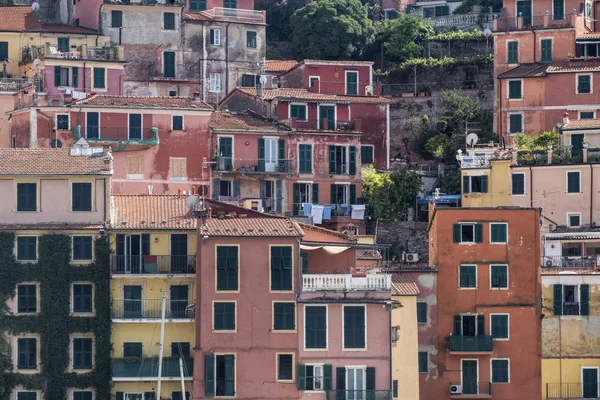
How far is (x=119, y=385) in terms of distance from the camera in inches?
3460

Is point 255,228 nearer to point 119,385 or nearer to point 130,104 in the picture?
point 119,385

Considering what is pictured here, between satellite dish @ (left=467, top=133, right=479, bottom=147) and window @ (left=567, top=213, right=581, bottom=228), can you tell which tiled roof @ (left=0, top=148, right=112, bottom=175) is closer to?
window @ (left=567, top=213, right=581, bottom=228)

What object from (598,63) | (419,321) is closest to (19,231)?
(419,321)

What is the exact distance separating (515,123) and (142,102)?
22.4 metres

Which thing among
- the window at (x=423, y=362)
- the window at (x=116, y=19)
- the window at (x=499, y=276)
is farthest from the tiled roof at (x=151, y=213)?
the window at (x=116, y=19)

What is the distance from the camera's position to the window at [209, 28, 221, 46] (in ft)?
397

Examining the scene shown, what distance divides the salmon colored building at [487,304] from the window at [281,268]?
10802 mm

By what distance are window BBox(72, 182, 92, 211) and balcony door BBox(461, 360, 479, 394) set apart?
Result: 17.9 meters

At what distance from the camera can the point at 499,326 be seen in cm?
9588

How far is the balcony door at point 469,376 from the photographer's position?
95688 millimetres

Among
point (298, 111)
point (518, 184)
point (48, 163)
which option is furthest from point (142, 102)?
point (518, 184)

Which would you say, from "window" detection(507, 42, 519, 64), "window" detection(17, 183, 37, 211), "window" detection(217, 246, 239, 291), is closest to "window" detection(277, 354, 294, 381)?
"window" detection(217, 246, 239, 291)

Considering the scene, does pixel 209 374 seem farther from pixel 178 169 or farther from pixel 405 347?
pixel 178 169

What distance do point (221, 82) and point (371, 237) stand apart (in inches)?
914
